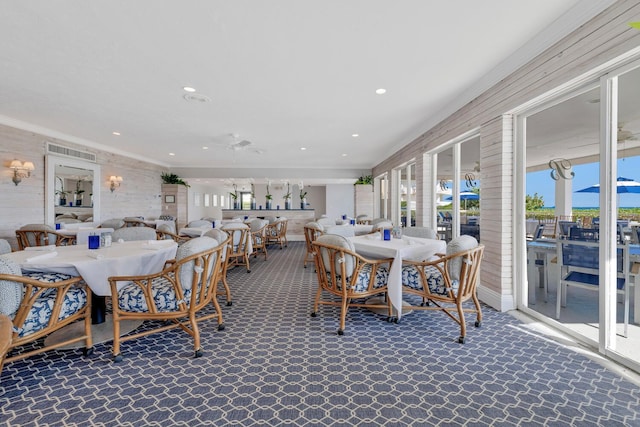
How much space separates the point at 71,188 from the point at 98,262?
544 cm

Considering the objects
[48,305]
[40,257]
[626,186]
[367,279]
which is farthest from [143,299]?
[626,186]

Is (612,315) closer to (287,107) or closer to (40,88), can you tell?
(287,107)

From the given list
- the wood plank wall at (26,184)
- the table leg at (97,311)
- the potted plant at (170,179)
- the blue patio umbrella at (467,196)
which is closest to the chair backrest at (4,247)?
the table leg at (97,311)

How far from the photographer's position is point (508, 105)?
10.8ft

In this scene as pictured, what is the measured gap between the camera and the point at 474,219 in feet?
14.8

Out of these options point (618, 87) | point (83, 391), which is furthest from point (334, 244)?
point (618, 87)

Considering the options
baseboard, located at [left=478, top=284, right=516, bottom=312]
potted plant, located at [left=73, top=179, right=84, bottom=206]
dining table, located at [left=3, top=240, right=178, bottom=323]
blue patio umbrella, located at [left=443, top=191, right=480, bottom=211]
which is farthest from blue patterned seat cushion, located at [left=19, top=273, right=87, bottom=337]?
potted plant, located at [left=73, top=179, right=84, bottom=206]

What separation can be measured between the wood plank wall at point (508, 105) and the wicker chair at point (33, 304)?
4.13m

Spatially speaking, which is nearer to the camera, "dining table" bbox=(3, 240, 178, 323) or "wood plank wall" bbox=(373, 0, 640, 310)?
"wood plank wall" bbox=(373, 0, 640, 310)

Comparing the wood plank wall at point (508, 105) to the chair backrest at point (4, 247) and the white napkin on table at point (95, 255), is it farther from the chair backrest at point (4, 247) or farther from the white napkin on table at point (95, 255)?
the chair backrest at point (4, 247)

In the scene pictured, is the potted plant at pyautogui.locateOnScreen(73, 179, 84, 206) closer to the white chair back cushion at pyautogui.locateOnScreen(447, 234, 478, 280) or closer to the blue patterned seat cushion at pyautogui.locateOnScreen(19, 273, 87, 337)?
the blue patterned seat cushion at pyautogui.locateOnScreen(19, 273, 87, 337)

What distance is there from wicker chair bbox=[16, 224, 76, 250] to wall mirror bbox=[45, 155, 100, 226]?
4.54 feet

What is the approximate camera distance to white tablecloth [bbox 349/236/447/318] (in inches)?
113

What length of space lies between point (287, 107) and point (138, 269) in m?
3.08
